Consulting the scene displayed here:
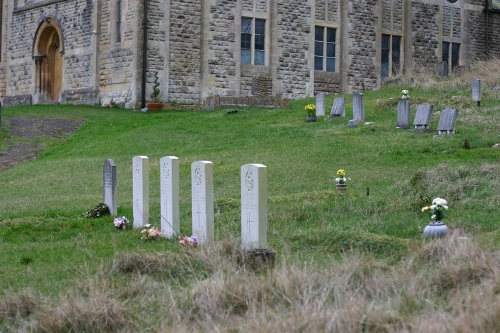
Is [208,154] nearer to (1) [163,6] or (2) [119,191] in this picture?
(2) [119,191]

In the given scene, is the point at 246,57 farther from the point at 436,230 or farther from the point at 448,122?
the point at 436,230

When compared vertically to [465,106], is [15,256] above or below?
below

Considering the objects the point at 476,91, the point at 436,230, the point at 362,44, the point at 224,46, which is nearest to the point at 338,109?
the point at 476,91

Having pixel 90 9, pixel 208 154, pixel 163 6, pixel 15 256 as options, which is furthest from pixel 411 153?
pixel 90 9

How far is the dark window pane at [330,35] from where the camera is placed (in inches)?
1665

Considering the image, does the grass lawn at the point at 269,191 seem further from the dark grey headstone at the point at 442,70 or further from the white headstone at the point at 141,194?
the dark grey headstone at the point at 442,70

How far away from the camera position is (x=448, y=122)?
2342 cm

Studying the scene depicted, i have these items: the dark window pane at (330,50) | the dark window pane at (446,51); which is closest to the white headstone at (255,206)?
the dark window pane at (330,50)

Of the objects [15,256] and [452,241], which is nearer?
[452,241]

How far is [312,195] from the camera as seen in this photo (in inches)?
667

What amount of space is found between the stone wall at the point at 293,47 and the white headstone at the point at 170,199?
84.8 feet

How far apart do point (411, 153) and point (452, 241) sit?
35.9 ft

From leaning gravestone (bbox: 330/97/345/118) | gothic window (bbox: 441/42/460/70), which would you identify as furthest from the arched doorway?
leaning gravestone (bbox: 330/97/345/118)

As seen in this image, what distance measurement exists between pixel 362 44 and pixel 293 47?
387 cm
